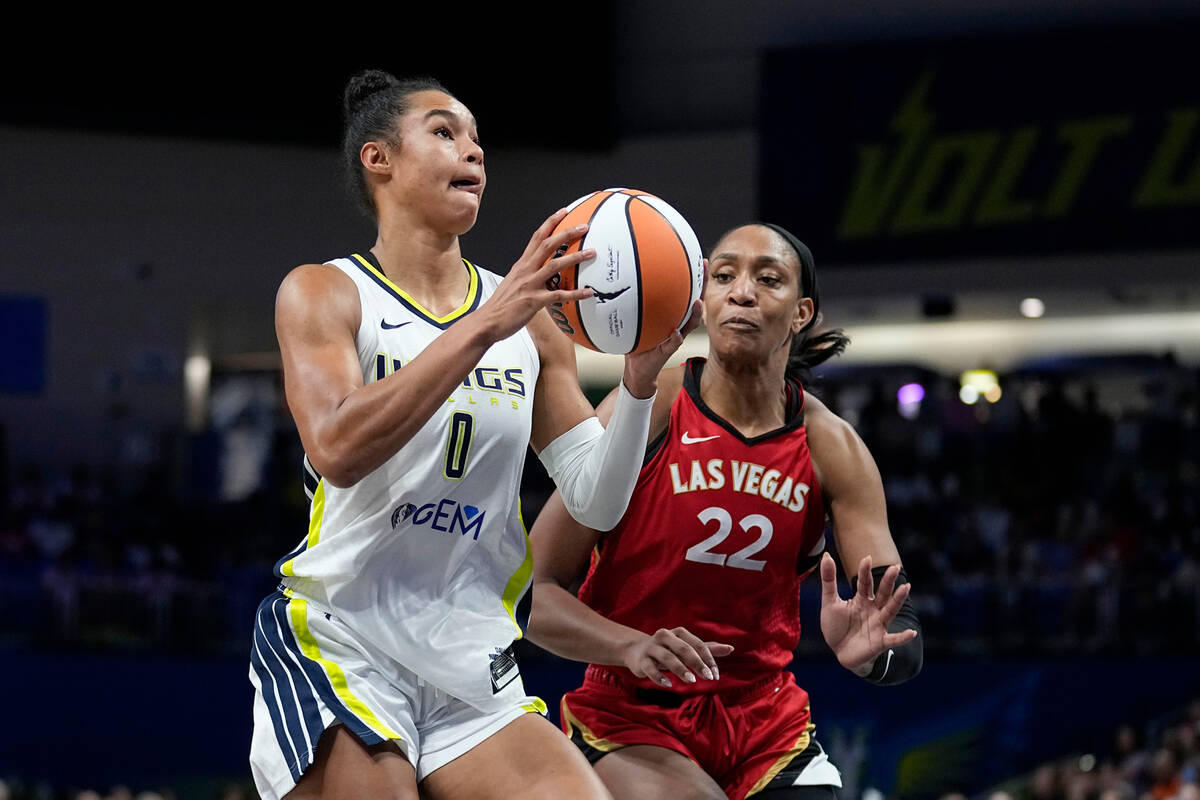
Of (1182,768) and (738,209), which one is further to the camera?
(738,209)

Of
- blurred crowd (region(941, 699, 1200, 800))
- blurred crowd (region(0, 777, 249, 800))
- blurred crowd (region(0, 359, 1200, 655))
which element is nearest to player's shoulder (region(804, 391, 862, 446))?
blurred crowd (region(941, 699, 1200, 800))

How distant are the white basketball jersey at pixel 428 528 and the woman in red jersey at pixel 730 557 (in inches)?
24.1

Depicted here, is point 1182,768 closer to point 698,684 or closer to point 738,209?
point 698,684

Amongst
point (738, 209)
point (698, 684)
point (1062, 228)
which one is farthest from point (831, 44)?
point (698, 684)

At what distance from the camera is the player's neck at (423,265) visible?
3.31 meters

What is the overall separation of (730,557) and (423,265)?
119 centimetres

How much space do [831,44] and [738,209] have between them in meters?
2.03

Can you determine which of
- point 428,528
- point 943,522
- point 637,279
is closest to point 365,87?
point 637,279

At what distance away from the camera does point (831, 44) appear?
15.0 metres

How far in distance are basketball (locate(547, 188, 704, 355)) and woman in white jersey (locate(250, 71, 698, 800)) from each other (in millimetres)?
81

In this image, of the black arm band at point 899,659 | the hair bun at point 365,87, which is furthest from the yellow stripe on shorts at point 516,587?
the hair bun at point 365,87

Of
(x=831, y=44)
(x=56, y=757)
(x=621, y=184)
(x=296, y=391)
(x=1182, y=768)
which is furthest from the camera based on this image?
(x=621, y=184)

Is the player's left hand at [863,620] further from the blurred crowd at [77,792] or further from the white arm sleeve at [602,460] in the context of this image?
the blurred crowd at [77,792]

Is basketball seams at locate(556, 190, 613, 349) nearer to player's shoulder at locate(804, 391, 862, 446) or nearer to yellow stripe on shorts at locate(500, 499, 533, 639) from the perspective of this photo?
yellow stripe on shorts at locate(500, 499, 533, 639)
